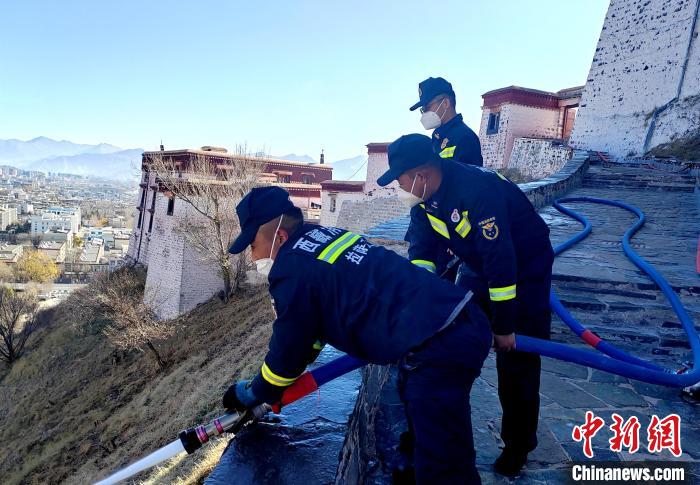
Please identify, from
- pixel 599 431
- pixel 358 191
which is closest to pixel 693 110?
pixel 358 191

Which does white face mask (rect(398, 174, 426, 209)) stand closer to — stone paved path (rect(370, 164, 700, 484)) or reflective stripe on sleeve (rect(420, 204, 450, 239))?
reflective stripe on sleeve (rect(420, 204, 450, 239))

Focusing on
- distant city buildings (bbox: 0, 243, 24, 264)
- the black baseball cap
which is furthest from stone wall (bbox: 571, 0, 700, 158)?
distant city buildings (bbox: 0, 243, 24, 264)

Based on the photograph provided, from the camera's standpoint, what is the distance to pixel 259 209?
6.41 feet

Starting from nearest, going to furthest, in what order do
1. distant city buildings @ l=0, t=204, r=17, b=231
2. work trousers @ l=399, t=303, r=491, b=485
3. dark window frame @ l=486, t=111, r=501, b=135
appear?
work trousers @ l=399, t=303, r=491, b=485 → dark window frame @ l=486, t=111, r=501, b=135 → distant city buildings @ l=0, t=204, r=17, b=231

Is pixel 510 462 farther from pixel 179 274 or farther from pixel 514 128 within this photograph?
pixel 179 274

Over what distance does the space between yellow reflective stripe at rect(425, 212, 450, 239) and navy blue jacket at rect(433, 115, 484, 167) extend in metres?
1.25

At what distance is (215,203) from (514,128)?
13.8 m

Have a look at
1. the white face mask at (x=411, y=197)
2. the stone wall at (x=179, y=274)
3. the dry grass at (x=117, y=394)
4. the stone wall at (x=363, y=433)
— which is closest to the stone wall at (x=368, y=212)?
the dry grass at (x=117, y=394)

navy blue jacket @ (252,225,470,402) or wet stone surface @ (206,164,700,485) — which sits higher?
navy blue jacket @ (252,225,470,402)

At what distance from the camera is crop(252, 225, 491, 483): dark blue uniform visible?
5.73 ft

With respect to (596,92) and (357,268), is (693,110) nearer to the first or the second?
(596,92)

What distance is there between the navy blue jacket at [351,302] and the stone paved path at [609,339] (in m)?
0.76

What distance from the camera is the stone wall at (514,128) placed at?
21.1m

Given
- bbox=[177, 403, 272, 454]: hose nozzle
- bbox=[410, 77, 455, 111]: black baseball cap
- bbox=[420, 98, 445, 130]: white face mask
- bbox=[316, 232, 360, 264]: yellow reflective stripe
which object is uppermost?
bbox=[410, 77, 455, 111]: black baseball cap
